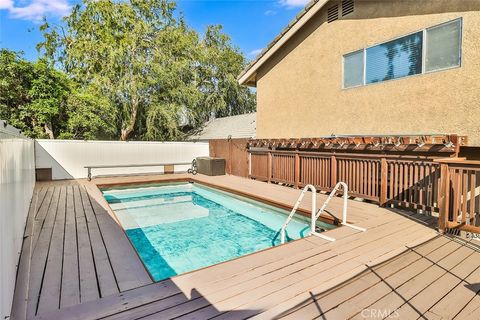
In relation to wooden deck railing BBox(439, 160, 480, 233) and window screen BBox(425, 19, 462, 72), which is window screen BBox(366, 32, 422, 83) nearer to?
window screen BBox(425, 19, 462, 72)

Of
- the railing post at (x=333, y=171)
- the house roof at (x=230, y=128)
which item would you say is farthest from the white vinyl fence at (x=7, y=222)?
the house roof at (x=230, y=128)

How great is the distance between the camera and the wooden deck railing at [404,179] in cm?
391

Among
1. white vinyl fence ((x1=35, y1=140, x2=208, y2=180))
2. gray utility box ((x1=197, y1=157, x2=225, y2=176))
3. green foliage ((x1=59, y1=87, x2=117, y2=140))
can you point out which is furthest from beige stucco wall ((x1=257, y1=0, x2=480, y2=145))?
green foliage ((x1=59, y1=87, x2=117, y2=140))

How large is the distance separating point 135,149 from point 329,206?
30.1ft

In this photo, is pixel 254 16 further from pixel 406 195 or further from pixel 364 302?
pixel 364 302

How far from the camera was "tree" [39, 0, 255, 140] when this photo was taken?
15.9 meters

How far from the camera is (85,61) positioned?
16078 millimetres

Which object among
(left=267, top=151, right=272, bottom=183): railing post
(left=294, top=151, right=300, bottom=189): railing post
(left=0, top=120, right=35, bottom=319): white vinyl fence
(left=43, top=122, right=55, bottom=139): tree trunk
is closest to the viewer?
(left=0, top=120, right=35, bottom=319): white vinyl fence

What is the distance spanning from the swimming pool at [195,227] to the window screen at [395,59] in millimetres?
4143

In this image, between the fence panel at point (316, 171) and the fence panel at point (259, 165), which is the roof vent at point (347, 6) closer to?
the fence panel at point (316, 171)

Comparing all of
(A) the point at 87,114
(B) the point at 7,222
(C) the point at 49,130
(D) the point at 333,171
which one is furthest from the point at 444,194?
(C) the point at 49,130

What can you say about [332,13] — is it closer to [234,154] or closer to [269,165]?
[269,165]

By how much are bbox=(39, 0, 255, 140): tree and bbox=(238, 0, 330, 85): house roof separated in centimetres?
738

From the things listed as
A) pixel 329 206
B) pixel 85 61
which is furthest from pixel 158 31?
pixel 329 206
